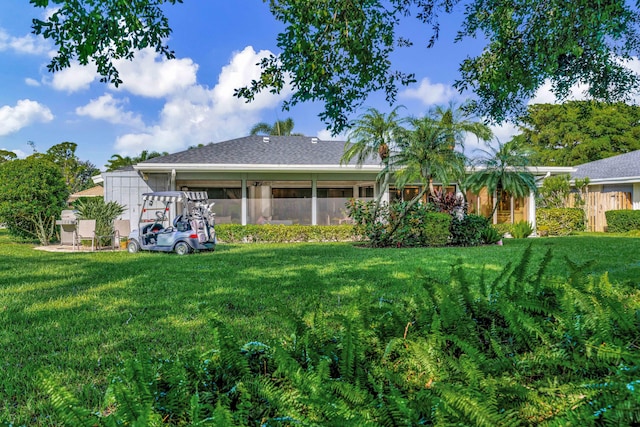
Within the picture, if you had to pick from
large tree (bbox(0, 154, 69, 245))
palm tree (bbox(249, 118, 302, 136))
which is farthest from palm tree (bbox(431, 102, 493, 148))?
palm tree (bbox(249, 118, 302, 136))

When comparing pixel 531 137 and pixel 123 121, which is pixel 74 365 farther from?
pixel 531 137

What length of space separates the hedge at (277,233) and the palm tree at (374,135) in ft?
9.50

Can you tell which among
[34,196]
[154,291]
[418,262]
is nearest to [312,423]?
[154,291]

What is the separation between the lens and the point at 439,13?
5605mm

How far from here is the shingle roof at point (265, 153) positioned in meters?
16.0

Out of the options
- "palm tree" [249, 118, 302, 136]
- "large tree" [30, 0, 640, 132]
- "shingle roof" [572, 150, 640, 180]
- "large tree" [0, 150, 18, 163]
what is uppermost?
"palm tree" [249, 118, 302, 136]

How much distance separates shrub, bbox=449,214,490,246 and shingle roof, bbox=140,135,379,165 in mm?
5208

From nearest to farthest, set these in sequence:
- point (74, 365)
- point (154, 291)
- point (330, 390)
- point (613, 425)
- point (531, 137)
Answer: point (613, 425) → point (330, 390) → point (74, 365) → point (154, 291) → point (531, 137)

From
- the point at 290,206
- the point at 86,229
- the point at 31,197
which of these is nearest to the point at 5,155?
the point at 31,197

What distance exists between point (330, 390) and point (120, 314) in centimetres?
369

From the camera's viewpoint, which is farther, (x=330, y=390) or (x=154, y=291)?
(x=154, y=291)

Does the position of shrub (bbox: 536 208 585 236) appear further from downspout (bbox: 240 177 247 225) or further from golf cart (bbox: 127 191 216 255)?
golf cart (bbox: 127 191 216 255)

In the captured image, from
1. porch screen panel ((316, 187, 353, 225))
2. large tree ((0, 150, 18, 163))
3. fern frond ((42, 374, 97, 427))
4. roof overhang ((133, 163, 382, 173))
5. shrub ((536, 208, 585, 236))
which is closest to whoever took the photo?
fern frond ((42, 374, 97, 427))

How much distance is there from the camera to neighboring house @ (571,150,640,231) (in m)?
19.2
